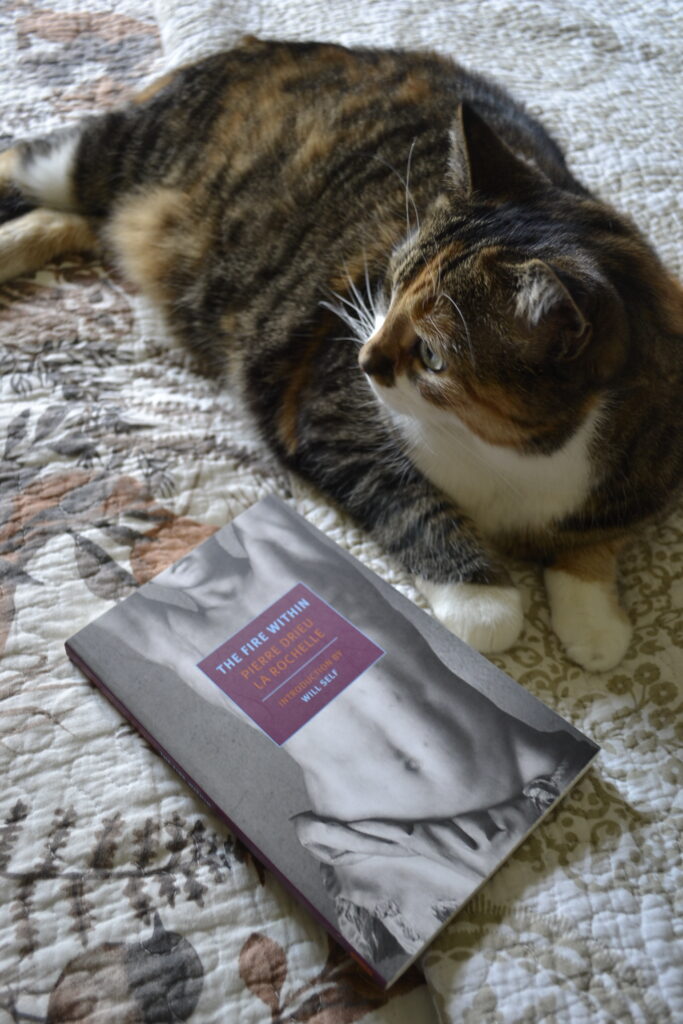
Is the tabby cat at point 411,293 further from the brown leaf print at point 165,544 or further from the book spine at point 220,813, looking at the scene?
the book spine at point 220,813

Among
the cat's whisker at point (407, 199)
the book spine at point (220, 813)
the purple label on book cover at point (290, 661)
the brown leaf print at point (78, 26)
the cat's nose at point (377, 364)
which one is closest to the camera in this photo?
the book spine at point (220, 813)

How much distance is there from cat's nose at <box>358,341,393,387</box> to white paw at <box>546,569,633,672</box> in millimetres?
308

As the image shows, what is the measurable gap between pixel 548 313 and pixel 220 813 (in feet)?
1.77

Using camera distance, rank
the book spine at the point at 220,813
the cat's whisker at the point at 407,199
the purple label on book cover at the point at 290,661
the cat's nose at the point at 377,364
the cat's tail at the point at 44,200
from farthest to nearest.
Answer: the cat's tail at the point at 44,200 < the cat's whisker at the point at 407,199 < the cat's nose at the point at 377,364 < the purple label on book cover at the point at 290,661 < the book spine at the point at 220,813

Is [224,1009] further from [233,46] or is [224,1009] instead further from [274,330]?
[233,46]

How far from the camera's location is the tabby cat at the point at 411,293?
2.78 feet

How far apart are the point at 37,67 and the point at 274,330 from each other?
31.5 inches

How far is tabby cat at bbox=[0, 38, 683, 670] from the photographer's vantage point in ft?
2.78

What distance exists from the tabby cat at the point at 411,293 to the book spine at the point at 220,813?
1.03 feet

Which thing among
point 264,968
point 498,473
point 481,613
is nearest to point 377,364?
point 498,473

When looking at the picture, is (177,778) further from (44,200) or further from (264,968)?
(44,200)

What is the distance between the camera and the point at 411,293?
930 millimetres

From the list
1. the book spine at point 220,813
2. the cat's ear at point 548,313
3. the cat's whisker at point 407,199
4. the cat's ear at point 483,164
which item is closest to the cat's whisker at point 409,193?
the cat's whisker at point 407,199

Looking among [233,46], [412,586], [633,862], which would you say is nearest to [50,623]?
[412,586]
